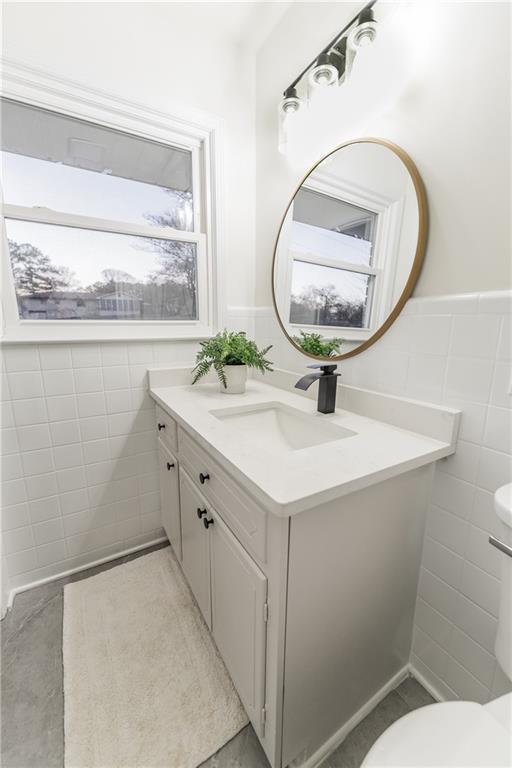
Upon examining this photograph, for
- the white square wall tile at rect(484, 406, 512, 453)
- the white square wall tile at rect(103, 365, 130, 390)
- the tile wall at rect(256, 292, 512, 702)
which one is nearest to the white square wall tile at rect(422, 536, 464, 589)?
the tile wall at rect(256, 292, 512, 702)

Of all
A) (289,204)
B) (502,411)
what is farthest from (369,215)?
(502,411)

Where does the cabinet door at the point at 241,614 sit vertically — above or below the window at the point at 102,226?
below

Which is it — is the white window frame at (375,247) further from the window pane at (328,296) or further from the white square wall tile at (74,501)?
the white square wall tile at (74,501)

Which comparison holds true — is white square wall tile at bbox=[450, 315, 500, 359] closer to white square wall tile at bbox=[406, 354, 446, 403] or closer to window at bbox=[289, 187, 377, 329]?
white square wall tile at bbox=[406, 354, 446, 403]

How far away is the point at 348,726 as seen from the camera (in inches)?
35.9

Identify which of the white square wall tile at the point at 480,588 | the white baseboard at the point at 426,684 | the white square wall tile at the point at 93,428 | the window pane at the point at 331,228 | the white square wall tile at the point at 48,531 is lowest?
the white baseboard at the point at 426,684

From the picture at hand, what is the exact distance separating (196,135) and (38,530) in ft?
6.50

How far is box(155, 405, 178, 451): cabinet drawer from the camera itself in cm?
124

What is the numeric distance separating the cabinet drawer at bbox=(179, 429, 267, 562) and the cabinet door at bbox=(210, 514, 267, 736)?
1.8 inches

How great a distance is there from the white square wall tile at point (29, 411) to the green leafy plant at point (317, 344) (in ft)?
3.77

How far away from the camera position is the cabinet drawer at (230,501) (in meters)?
0.69

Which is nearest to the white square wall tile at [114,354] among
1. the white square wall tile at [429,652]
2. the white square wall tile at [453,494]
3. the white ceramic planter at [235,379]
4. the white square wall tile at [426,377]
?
the white ceramic planter at [235,379]

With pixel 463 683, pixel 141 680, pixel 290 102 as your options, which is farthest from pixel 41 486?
pixel 290 102

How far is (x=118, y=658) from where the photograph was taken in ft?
3.61
